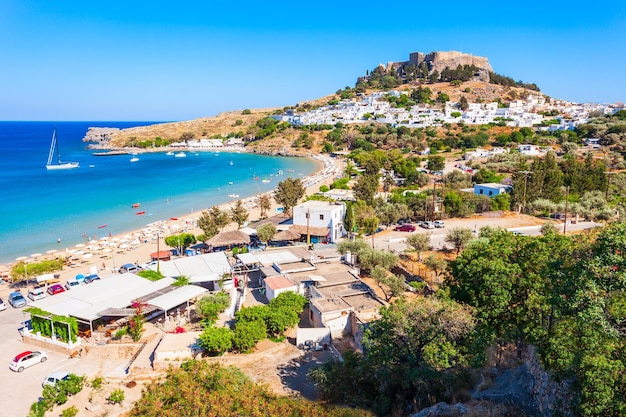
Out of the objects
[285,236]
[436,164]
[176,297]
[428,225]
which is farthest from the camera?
[436,164]

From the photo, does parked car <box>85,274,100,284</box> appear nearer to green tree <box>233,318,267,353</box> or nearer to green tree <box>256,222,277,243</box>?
green tree <box>256,222,277,243</box>

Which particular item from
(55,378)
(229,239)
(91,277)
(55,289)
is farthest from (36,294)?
(229,239)

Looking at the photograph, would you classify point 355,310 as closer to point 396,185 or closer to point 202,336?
point 202,336

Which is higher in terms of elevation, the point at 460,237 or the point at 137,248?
the point at 460,237

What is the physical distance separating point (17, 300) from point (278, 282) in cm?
1280

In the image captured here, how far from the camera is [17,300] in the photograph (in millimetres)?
20062

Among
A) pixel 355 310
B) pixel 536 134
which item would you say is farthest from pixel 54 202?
pixel 536 134

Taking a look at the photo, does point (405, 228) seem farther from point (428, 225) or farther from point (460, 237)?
point (460, 237)

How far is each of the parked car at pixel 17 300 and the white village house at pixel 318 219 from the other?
15.1 m

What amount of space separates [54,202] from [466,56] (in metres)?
124

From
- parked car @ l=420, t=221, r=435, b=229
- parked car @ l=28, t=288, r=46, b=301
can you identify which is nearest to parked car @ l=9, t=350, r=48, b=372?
parked car @ l=28, t=288, r=46, b=301

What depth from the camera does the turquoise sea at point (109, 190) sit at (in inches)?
1438

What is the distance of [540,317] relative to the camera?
10180mm

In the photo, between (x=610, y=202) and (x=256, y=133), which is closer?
(x=610, y=202)
